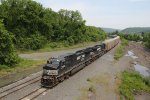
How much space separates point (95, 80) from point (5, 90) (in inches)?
466

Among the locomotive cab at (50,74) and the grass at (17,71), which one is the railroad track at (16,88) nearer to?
the grass at (17,71)

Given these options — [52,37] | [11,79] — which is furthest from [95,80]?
[52,37]

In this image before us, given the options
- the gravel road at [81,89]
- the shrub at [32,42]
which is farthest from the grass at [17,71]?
the shrub at [32,42]

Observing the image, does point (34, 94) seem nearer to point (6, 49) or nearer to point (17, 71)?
point (17, 71)

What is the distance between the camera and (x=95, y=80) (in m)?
33.5

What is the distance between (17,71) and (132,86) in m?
16.8

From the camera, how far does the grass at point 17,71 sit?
33.0m

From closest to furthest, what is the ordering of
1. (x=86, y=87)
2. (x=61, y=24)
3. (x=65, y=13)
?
(x=86, y=87)
(x=61, y=24)
(x=65, y=13)

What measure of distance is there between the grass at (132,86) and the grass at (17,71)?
13.1 metres

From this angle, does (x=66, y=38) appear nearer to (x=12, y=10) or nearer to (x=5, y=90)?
(x=12, y=10)

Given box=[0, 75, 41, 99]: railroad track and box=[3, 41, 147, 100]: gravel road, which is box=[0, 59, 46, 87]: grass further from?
box=[3, 41, 147, 100]: gravel road

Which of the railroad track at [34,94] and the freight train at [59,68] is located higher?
the freight train at [59,68]

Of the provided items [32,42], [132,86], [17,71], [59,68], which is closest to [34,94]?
[59,68]

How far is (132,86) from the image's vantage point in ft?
109
